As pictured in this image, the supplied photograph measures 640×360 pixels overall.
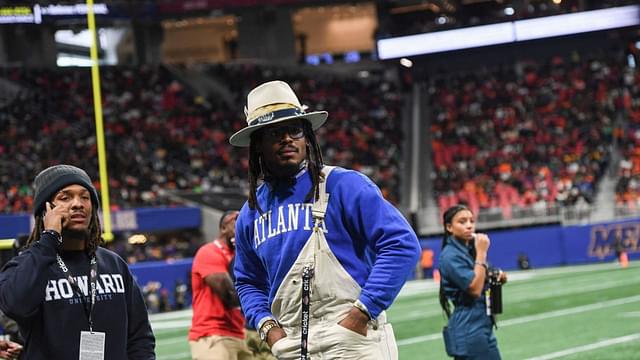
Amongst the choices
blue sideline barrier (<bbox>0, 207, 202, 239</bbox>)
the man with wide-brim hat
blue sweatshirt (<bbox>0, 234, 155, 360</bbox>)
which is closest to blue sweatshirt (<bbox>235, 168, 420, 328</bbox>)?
the man with wide-brim hat

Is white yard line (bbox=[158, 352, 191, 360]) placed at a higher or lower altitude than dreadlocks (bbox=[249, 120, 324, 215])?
lower

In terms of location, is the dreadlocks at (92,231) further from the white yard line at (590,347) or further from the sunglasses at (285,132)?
the white yard line at (590,347)

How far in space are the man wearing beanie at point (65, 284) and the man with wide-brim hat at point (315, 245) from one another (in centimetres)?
63

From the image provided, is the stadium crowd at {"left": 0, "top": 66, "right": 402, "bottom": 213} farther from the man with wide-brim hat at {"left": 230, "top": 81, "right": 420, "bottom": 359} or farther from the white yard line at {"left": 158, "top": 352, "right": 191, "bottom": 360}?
the man with wide-brim hat at {"left": 230, "top": 81, "right": 420, "bottom": 359}

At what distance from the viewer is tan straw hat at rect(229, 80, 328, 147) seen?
4051 millimetres

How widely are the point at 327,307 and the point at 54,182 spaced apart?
1112 millimetres

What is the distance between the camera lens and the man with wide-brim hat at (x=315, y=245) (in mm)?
3838

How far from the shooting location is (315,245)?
390 centimetres

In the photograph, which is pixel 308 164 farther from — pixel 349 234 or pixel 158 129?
pixel 158 129

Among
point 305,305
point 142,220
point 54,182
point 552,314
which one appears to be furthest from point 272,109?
point 142,220

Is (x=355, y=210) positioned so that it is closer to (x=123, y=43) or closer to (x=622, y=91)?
(x=622, y=91)

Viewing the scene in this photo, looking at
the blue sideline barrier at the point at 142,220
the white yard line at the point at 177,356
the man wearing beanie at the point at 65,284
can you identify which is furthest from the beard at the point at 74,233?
the blue sideline barrier at the point at 142,220

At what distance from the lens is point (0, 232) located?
2702cm

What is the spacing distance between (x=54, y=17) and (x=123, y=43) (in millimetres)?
8034
